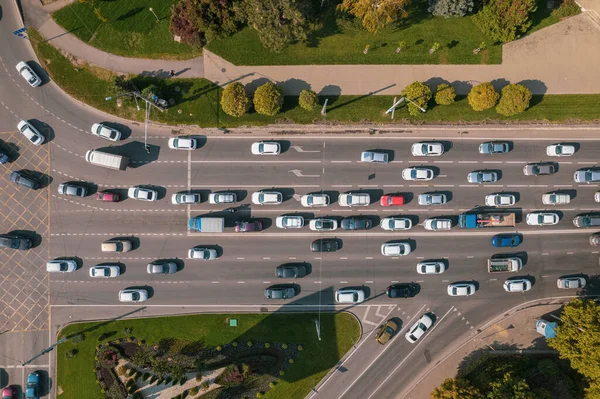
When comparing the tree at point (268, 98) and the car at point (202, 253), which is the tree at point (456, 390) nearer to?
the car at point (202, 253)

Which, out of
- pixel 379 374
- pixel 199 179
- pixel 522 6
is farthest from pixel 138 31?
pixel 379 374

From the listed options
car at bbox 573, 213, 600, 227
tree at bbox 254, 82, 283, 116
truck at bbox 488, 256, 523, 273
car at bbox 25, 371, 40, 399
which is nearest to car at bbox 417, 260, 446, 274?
truck at bbox 488, 256, 523, 273

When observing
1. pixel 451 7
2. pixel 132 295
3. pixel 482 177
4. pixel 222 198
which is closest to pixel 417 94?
pixel 451 7

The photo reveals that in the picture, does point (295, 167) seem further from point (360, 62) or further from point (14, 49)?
point (14, 49)

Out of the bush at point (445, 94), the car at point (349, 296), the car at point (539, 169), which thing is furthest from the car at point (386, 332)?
the bush at point (445, 94)

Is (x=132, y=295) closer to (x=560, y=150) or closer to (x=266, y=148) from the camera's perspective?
(x=266, y=148)
